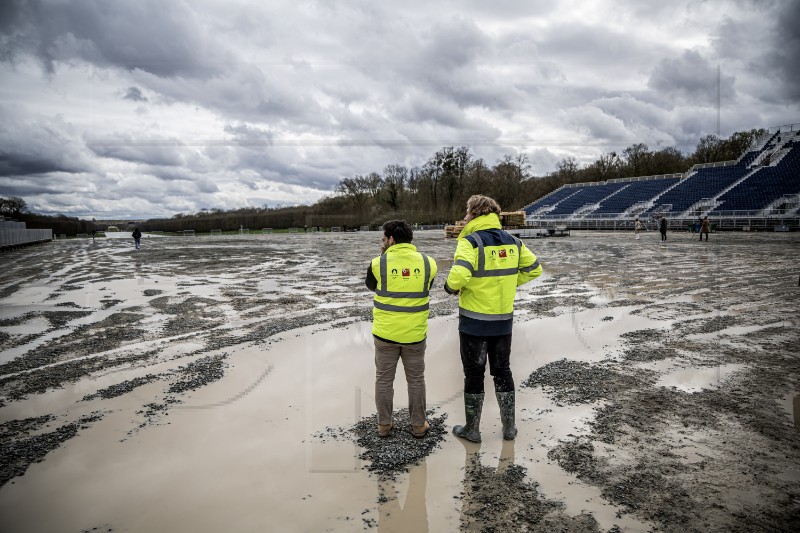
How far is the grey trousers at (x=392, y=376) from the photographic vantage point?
13.0ft

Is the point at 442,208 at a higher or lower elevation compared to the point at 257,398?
higher

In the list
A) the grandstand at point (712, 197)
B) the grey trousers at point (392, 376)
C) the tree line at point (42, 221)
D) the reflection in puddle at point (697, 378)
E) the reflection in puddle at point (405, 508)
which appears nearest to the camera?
the reflection in puddle at point (405, 508)

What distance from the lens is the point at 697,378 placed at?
5.23 meters

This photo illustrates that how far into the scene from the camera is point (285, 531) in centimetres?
288

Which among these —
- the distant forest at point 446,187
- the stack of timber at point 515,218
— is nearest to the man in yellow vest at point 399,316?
the stack of timber at point 515,218

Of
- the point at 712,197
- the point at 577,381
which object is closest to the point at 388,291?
the point at 577,381

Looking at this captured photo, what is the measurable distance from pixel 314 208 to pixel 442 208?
24.9 m

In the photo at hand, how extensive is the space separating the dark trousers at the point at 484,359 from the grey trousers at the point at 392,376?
0.39 metres

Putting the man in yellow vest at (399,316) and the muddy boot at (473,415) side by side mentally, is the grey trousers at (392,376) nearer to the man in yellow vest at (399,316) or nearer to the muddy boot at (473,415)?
the man in yellow vest at (399,316)

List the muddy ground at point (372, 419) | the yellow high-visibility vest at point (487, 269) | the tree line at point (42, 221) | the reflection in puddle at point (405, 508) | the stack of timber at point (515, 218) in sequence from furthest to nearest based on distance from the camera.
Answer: the tree line at point (42, 221) → the stack of timber at point (515, 218) → the yellow high-visibility vest at point (487, 269) → the muddy ground at point (372, 419) → the reflection in puddle at point (405, 508)

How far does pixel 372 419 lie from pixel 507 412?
4.27ft

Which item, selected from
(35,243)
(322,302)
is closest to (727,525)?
(322,302)

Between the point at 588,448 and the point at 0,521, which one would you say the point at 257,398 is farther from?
the point at 588,448

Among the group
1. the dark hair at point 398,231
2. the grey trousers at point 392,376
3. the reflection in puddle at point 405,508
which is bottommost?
the reflection in puddle at point 405,508
